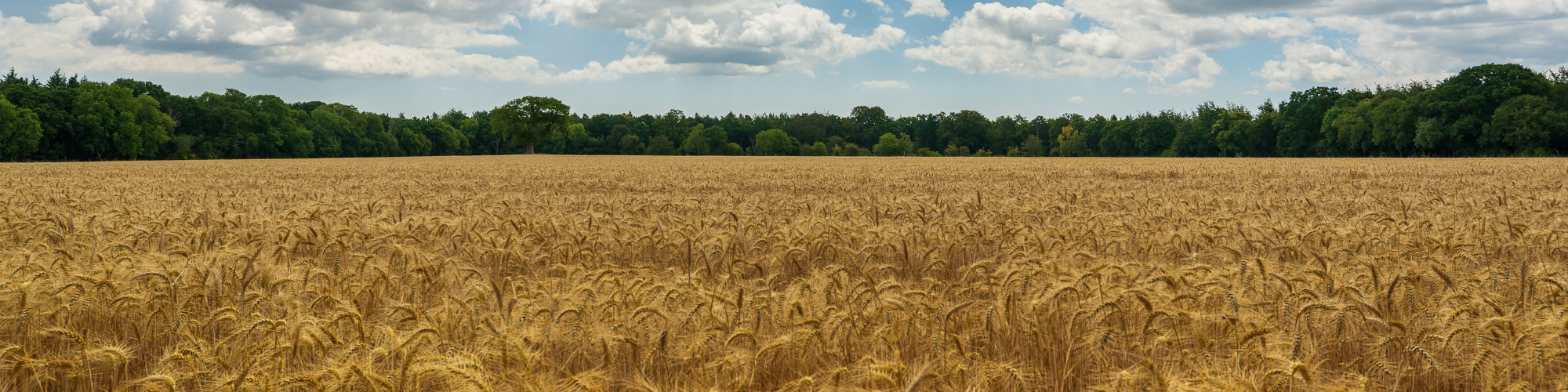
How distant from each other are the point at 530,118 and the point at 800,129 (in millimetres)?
57011

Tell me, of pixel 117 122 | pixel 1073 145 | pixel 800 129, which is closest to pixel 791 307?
pixel 117 122

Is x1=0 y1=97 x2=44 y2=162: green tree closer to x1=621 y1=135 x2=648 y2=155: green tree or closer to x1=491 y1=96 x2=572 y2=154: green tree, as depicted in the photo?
x1=491 y1=96 x2=572 y2=154: green tree

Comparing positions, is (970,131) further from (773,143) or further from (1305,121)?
(1305,121)

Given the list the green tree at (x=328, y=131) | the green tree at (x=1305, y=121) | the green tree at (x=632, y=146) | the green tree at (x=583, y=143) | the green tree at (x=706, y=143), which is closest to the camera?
the green tree at (x=1305, y=121)

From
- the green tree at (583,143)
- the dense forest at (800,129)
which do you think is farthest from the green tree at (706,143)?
the green tree at (583,143)

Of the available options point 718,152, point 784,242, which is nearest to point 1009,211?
point 784,242

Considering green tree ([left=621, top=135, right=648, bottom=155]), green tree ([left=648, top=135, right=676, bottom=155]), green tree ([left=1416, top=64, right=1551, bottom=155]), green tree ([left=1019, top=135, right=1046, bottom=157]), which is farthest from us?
green tree ([left=621, top=135, right=648, bottom=155])

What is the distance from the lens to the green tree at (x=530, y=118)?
11294 centimetres

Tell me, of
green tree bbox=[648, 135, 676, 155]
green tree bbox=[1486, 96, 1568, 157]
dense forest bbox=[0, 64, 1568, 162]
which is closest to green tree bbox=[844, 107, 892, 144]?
dense forest bbox=[0, 64, 1568, 162]

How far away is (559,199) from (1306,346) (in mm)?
9412

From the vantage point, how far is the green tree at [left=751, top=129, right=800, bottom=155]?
14362 centimetres

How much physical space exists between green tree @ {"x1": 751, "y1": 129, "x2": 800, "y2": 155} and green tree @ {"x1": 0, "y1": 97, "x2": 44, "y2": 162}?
93260 mm

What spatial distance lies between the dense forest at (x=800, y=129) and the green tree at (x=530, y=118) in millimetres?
206

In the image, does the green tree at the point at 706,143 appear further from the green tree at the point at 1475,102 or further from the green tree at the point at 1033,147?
the green tree at the point at 1475,102
